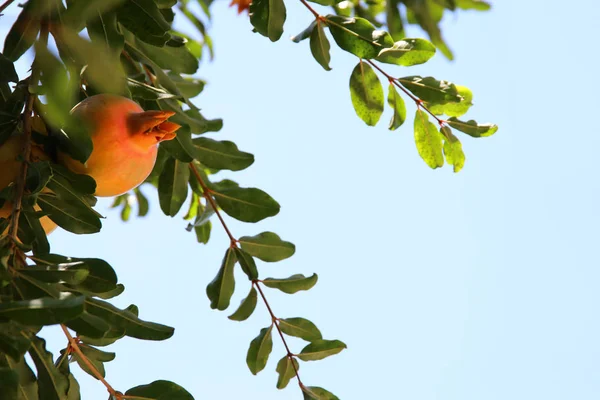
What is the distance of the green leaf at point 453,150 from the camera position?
5.62 feet

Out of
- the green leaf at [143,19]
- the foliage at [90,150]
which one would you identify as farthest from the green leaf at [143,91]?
the green leaf at [143,19]

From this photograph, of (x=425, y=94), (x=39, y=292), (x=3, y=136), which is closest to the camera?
(x=39, y=292)

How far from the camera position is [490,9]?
2.27 metres

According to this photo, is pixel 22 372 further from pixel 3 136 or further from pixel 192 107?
pixel 192 107

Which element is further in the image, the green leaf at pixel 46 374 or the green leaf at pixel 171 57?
the green leaf at pixel 171 57

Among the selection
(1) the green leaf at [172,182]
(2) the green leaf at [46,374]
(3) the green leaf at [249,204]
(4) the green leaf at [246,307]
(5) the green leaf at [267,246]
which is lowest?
(2) the green leaf at [46,374]

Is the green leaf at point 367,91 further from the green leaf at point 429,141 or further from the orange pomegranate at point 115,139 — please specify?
the orange pomegranate at point 115,139

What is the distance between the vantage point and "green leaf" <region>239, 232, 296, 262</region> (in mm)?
1694

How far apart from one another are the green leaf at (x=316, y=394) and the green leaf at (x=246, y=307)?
20 centimetres

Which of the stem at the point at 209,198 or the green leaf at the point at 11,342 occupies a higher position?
the stem at the point at 209,198

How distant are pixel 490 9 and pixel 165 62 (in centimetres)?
105

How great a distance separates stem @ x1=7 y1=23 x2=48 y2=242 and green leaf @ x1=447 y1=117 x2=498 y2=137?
874 millimetres

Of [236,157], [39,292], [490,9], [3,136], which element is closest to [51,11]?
[3,136]

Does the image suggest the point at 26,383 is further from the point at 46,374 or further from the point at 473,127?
the point at 473,127
